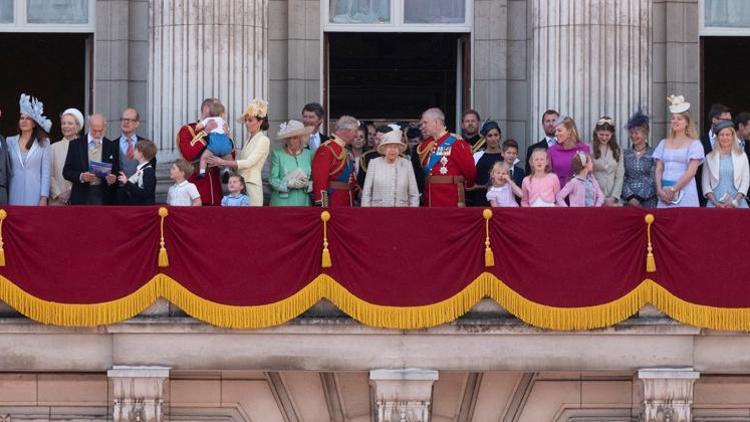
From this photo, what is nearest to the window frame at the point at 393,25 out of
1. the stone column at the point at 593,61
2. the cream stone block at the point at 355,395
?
the stone column at the point at 593,61

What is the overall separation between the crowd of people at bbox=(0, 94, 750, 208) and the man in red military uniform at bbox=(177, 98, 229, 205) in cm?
1

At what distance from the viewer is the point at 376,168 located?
1110 inches

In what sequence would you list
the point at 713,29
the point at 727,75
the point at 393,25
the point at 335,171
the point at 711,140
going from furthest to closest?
the point at 727,75
the point at 713,29
the point at 393,25
the point at 711,140
the point at 335,171

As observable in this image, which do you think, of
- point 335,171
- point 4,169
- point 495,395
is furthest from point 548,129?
point 4,169

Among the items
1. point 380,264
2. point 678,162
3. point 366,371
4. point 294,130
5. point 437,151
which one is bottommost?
point 366,371

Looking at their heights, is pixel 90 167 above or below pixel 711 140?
Result: below

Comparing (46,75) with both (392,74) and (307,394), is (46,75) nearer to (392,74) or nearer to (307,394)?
(392,74)

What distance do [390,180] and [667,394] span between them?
406 centimetres

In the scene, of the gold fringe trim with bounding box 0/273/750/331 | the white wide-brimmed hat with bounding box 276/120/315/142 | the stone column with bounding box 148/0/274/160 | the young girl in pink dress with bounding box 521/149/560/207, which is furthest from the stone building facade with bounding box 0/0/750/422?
the stone column with bounding box 148/0/274/160

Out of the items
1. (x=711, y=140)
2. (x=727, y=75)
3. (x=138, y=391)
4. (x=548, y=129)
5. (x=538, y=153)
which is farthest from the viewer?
(x=727, y=75)

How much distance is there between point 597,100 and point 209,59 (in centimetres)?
487

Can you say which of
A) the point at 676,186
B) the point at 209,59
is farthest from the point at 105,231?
the point at 676,186

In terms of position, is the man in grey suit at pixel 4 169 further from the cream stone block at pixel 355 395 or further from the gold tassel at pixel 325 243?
the cream stone block at pixel 355 395

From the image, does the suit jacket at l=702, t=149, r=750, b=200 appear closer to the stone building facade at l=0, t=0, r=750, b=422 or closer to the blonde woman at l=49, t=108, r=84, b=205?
the stone building facade at l=0, t=0, r=750, b=422
